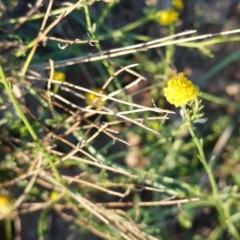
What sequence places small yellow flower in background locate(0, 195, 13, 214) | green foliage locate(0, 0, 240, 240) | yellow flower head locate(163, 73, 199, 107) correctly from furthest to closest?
small yellow flower in background locate(0, 195, 13, 214) < green foliage locate(0, 0, 240, 240) < yellow flower head locate(163, 73, 199, 107)

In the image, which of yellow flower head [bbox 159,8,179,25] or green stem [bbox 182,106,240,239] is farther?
yellow flower head [bbox 159,8,179,25]

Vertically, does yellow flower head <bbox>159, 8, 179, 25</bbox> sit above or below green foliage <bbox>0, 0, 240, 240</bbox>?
above

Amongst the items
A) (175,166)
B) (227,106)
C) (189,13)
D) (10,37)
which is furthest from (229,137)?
(10,37)

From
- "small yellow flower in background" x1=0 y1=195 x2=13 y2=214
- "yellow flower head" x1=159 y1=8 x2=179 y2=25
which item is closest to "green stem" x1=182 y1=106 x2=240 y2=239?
"yellow flower head" x1=159 y1=8 x2=179 y2=25

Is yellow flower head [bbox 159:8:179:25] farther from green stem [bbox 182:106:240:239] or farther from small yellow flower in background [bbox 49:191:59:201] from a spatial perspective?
small yellow flower in background [bbox 49:191:59:201]

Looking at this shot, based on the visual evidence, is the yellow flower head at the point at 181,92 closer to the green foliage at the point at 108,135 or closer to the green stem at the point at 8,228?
the green foliage at the point at 108,135

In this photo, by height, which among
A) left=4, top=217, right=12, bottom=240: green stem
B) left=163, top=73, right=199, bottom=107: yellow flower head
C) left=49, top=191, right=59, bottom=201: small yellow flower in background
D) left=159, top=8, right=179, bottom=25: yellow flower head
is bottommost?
left=4, top=217, right=12, bottom=240: green stem

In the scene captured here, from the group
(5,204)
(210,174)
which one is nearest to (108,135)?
(210,174)

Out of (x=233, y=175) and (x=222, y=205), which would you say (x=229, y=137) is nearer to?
(x=233, y=175)

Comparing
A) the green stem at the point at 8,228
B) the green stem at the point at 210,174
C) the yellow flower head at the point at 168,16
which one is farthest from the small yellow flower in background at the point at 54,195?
Result: the yellow flower head at the point at 168,16

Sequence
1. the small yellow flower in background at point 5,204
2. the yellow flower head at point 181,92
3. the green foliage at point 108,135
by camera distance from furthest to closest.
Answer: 1. the small yellow flower in background at point 5,204
2. the green foliage at point 108,135
3. the yellow flower head at point 181,92
